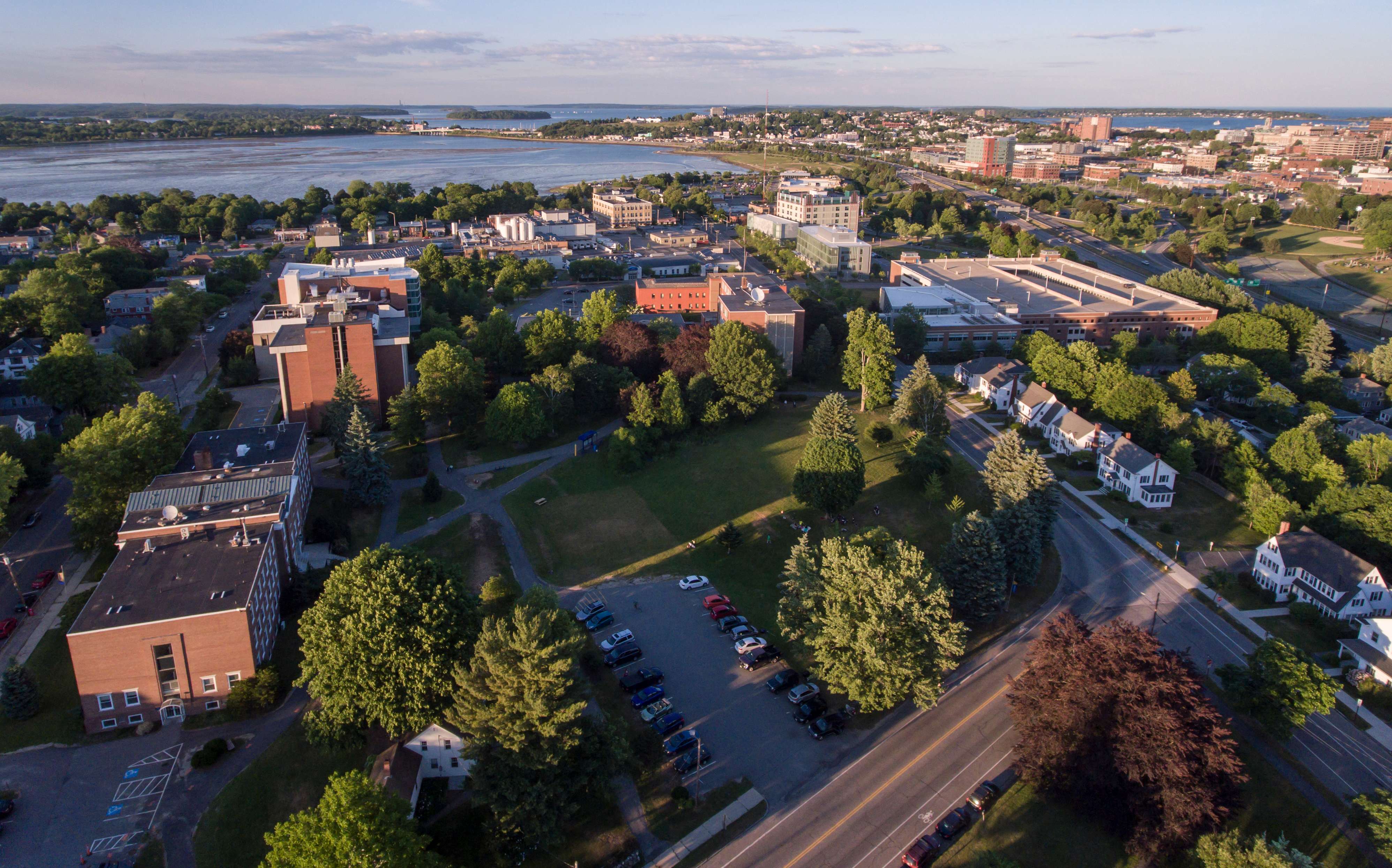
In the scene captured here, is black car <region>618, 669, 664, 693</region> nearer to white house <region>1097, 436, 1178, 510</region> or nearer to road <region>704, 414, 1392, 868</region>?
road <region>704, 414, 1392, 868</region>

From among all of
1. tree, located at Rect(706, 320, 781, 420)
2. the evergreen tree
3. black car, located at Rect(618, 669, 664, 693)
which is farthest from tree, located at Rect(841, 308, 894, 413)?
the evergreen tree

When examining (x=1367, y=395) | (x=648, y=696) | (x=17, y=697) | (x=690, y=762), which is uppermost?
(x=1367, y=395)

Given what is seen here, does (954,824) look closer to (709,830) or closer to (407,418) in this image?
(709,830)

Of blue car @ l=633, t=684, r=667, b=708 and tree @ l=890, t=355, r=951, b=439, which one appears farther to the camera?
tree @ l=890, t=355, r=951, b=439

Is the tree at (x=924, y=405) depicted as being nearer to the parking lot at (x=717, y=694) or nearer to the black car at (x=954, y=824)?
the parking lot at (x=717, y=694)

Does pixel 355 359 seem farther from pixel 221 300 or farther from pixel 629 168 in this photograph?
pixel 629 168

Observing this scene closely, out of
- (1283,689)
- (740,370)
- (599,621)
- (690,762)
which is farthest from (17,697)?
(1283,689)
